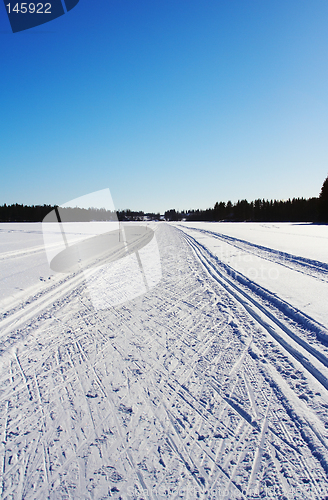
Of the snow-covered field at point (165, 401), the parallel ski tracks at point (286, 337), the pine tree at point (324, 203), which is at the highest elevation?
the pine tree at point (324, 203)

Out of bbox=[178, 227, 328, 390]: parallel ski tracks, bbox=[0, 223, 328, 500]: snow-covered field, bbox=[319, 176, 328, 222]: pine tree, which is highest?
bbox=[319, 176, 328, 222]: pine tree

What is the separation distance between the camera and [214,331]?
384 cm

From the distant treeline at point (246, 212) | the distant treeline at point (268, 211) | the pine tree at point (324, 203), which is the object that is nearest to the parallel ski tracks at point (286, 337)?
the pine tree at point (324, 203)

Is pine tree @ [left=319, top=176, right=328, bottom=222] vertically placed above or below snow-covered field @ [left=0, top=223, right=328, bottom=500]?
above

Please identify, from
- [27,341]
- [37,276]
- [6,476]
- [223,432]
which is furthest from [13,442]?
[37,276]

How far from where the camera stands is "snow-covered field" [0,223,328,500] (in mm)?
1702

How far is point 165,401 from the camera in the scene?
7.77 ft

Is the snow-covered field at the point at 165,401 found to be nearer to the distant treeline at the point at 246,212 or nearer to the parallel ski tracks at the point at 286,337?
the parallel ski tracks at the point at 286,337

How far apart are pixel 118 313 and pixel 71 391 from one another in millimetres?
2144

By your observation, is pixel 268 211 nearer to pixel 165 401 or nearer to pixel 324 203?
pixel 324 203

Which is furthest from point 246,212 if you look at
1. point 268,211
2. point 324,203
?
point 324,203

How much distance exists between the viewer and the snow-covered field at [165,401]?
170 cm

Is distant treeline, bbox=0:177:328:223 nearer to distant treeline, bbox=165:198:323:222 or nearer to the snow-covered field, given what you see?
distant treeline, bbox=165:198:323:222

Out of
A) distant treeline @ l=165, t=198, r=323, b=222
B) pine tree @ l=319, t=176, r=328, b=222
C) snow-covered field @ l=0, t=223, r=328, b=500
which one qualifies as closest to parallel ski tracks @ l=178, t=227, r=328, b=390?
snow-covered field @ l=0, t=223, r=328, b=500
